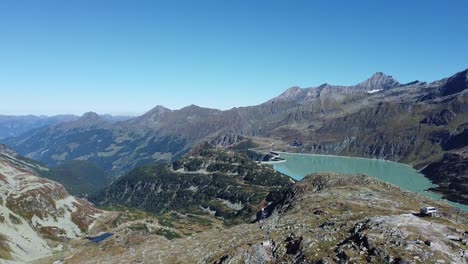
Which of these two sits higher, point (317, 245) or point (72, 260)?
point (317, 245)

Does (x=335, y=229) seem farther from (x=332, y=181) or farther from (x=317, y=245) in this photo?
(x=332, y=181)

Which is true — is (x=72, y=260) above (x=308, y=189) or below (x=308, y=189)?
below

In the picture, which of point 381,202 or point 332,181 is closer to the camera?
point 381,202

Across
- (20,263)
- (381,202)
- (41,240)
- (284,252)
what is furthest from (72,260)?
(381,202)

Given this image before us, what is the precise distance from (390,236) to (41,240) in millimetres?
166286

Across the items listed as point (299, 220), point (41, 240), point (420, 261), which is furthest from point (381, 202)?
point (41, 240)

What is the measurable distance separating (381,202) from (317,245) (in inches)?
1879

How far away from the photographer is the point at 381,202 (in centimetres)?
10144

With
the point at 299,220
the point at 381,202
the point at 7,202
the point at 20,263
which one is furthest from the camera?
the point at 7,202

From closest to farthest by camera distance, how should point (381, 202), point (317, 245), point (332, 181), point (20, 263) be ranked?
point (317, 245)
point (381, 202)
point (20, 263)
point (332, 181)

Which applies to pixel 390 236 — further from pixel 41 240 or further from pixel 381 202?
pixel 41 240

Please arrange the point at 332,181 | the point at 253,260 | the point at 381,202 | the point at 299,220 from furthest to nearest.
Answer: the point at 332,181, the point at 381,202, the point at 299,220, the point at 253,260

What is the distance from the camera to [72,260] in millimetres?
119188

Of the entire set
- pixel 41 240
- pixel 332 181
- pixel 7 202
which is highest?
pixel 332 181
